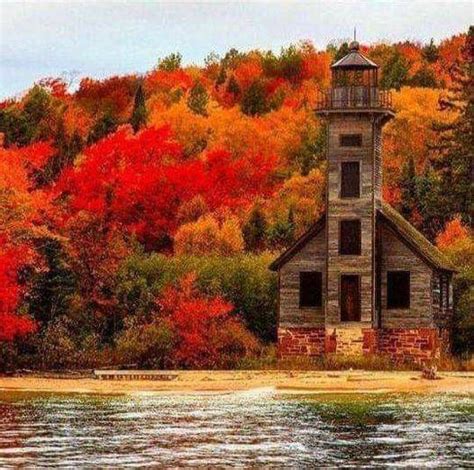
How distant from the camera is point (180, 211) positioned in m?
81.1

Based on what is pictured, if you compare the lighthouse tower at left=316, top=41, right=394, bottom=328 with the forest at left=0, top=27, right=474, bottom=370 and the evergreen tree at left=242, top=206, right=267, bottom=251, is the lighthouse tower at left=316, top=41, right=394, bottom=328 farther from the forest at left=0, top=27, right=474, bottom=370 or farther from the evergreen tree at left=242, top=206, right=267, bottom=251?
the evergreen tree at left=242, top=206, right=267, bottom=251

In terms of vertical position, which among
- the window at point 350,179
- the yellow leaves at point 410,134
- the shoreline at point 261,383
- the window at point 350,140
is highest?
the yellow leaves at point 410,134

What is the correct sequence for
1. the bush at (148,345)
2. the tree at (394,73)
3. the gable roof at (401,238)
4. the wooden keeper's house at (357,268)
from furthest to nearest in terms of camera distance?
the tree at (394,73) < the wooden keeper's house at (357,268) < the gable roof at (401,238) < the bush at (148,345)

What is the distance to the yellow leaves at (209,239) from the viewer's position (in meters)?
74.8

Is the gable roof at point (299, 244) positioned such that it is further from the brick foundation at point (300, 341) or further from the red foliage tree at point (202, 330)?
the red foliage tree at point (202, 330)

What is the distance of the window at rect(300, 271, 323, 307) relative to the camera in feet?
218

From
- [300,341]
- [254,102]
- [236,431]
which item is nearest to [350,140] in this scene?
[300,341]

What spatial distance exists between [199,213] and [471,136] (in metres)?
18.0

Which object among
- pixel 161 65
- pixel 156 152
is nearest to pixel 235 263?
pixel 156 152

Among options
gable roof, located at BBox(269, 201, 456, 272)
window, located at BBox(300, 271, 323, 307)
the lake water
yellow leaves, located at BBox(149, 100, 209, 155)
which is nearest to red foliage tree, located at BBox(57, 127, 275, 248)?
yellow leaves, located at BBox(149, 100, 209, 155)

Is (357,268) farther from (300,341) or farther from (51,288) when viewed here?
(51,288)

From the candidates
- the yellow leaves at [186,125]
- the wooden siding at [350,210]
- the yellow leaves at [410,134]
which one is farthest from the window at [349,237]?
the yellow leaves at [186,125]

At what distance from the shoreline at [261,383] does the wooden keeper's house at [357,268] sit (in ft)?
13.3

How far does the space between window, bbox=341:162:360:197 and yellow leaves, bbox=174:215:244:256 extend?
10.1 m
